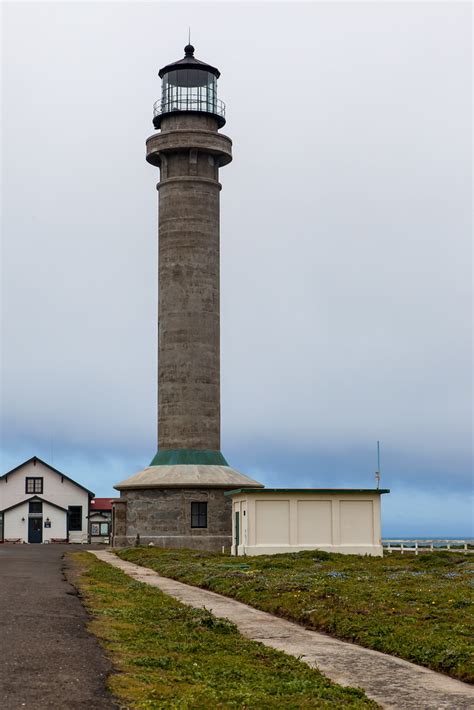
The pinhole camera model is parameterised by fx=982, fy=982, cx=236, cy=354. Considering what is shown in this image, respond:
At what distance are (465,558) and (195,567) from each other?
14.2m

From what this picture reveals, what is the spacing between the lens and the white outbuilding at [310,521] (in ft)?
163

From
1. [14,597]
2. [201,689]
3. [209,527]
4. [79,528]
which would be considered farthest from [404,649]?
[79,528]

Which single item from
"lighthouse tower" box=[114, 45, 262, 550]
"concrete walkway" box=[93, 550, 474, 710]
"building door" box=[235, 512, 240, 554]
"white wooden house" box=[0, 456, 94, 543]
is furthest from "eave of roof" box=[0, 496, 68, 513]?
"concrete walkway" box=[93, 550, 474, 710]

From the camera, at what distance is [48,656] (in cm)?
1462

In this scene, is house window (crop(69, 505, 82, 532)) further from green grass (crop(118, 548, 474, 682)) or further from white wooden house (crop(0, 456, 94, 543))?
green grass (crop(118, 548, 474, 682))

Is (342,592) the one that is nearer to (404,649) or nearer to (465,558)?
(404,649)

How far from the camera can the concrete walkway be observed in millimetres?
13047

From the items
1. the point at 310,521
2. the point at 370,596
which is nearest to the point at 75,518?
the point at 310,521

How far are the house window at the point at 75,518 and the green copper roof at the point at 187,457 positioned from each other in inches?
1196

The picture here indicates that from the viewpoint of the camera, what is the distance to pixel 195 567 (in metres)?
37.3

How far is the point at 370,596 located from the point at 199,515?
36.3 meters

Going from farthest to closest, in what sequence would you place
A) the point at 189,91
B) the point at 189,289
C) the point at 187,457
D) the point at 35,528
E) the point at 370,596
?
the point at 35,528 < the point at 189,91 < the point at 189,289 < the point at 187,457 < the point at 370,596

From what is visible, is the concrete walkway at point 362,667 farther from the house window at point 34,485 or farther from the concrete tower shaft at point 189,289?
the house window at point 34,485

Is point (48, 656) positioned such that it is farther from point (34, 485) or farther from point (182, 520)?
point (34, 485)
